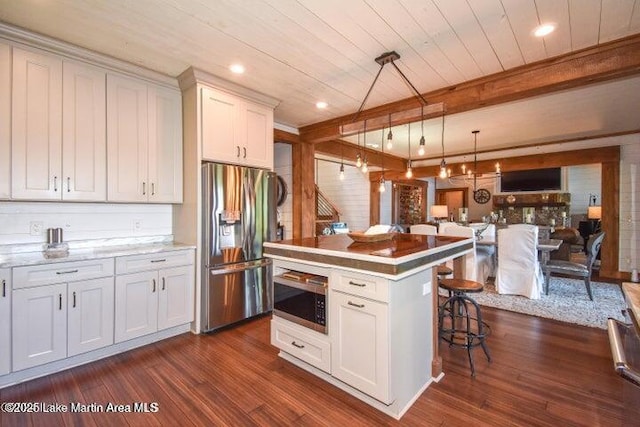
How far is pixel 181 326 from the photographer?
3.12 m

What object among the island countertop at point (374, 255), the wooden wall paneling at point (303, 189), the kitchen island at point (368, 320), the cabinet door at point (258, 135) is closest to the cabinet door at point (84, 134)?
the cabinet door at point (258, 135)

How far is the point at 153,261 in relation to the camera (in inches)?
112

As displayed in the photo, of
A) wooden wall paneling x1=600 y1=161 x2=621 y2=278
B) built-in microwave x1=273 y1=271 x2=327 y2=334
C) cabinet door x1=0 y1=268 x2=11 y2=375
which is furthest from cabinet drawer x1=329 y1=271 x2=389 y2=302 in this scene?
wooden wall paneling x1=600 y1=161 x2=621 y2=278

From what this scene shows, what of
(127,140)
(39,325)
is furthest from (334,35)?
(39,325)

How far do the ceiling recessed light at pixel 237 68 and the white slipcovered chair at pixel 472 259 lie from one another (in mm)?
3387

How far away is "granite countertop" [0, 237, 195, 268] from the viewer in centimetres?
229

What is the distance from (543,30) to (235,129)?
291 centimetres

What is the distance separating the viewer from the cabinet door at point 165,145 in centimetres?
309

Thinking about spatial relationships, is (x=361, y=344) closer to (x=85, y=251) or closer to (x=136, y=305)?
(x=136, y=305)

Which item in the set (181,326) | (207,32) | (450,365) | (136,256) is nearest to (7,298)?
(136,256)

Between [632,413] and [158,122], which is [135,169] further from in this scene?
[632,413]

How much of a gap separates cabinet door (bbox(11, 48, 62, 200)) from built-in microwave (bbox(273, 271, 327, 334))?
2.11 metres

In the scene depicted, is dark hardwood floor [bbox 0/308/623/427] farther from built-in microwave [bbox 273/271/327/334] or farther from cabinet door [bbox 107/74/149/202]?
cabinet door [bbox 107/74/149/202]

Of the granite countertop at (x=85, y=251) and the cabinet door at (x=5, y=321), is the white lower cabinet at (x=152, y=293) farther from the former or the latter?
the cabinet door at (x=5, y=321)
